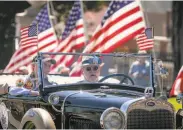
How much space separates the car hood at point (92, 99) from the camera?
7.45m

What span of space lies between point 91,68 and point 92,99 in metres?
1.06

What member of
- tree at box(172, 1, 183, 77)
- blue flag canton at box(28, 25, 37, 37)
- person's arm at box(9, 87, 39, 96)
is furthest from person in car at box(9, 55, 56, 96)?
tree at box(172, 1, 183, 77)

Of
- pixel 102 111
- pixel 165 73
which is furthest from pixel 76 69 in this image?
pixel 102 111

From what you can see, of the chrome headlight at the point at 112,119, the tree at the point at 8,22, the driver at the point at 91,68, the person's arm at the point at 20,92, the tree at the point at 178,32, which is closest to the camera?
the chrome headlight at the point at 112,119

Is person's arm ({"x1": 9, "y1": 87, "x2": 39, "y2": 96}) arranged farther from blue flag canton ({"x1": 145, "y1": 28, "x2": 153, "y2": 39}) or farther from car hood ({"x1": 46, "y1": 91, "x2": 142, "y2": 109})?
blue flag canton ({"x1": 145, "y1": 28, "x2": 153, "y2": 39})

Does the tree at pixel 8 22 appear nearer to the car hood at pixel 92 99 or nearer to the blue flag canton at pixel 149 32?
the blue flag canton at pixel 149 32

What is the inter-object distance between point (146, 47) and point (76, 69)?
86.3 inches

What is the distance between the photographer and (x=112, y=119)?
23.7ft

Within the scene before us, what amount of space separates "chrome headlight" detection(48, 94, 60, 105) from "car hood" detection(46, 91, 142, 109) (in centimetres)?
5

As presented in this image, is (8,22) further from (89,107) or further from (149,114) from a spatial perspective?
(149,114)

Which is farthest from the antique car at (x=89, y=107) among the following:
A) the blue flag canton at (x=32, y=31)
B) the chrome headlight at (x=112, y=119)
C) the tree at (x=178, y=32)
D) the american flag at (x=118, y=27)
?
the tree at (x=178, y=32)

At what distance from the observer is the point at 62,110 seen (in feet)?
25.3

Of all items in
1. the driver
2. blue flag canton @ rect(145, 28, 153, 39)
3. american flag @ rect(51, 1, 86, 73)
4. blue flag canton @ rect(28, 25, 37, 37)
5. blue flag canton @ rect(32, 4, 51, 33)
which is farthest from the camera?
blue flag canton @ rect(32, 4, 51, 33)

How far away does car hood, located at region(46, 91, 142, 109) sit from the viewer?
7445 mm
